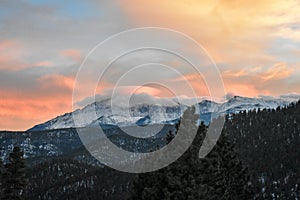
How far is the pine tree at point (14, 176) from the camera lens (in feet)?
155

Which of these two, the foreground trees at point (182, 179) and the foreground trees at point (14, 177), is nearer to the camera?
the foreground trees at point (182, 179)

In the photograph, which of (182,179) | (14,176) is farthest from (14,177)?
(182,179)

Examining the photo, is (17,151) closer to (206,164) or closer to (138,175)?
(138,175)

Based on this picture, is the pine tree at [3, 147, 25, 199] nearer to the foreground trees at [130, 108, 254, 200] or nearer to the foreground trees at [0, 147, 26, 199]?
the foreground trees at [0, 147, 26, 199]

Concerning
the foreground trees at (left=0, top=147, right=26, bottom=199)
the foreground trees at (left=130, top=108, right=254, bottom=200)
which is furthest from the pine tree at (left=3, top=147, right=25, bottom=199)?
the foreground trees at (left=130, top=108, right=254, bottom=200)

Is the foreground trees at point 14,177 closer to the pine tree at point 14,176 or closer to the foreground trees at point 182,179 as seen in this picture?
the pine tree at point 14,176

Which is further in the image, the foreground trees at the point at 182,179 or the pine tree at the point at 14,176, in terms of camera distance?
the pine tree at the point at 14,176

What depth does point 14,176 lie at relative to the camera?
4781cm

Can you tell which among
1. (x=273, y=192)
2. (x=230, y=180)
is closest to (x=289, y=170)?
(x=273, y=192)

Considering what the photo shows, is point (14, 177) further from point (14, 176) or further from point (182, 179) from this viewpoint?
point (182, 179)

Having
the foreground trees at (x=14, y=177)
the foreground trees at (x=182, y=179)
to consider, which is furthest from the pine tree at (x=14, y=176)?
the foreground trees at (x=182, y=179)

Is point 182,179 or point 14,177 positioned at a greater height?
point 182,179

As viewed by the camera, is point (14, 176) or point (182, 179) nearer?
point (182, 179)

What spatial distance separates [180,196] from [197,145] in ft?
13.4
